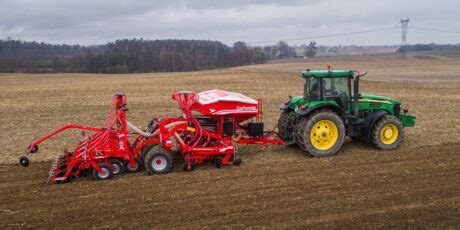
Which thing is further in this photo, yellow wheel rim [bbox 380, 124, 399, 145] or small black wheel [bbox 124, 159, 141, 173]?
yellow wheel rim [bbox 380, 124, 399, 145]

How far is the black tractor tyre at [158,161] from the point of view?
7.71 metres

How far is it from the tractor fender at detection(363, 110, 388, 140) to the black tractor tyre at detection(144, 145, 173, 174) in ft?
14.2

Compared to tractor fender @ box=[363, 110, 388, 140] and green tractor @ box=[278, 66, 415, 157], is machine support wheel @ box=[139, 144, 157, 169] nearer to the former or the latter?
green tractor @ box=[278, 66, 415, 157]

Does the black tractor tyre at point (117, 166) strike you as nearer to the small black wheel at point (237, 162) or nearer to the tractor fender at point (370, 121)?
the small black wheel at point (237, 162)

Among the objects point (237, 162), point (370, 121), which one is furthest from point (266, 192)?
point (370, 121)

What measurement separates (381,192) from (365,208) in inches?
29.9

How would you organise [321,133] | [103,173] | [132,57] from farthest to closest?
[132,57], [321,133], [103,173]

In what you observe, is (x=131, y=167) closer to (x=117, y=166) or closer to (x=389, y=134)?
(x=117, y=166)

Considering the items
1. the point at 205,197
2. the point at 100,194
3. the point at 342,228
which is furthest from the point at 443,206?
the point at 100,194

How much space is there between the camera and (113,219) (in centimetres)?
580

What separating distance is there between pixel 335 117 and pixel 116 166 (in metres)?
4.47

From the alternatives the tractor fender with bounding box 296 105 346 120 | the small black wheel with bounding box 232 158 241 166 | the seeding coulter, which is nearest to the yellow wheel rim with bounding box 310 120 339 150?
the tractor fender with bounding box 296 105 346 120

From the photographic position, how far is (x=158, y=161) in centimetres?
782

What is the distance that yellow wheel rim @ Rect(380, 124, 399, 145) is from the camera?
9.20 metres
